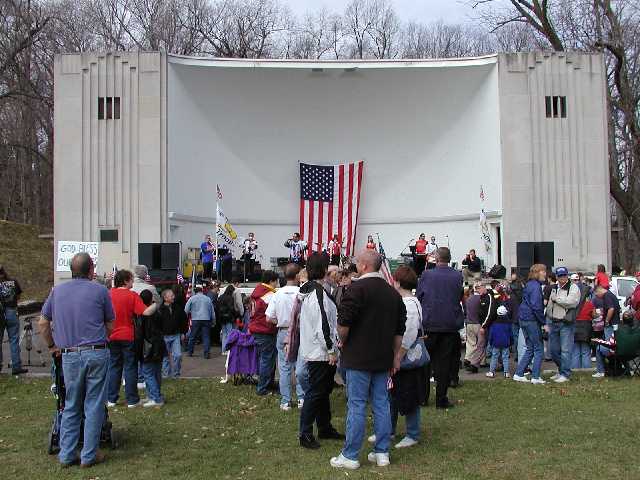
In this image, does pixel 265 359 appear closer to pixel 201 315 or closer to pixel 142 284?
pixel 142 284

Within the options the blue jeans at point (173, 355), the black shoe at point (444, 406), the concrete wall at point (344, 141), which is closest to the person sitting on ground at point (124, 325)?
the blue jeans at point (173, 355)

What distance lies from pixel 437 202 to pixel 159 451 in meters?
18.8

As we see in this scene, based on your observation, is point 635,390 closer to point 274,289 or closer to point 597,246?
point 274,289

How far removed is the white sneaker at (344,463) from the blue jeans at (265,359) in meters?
Answer: 2.84

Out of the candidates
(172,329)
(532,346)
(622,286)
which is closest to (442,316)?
(532,346)

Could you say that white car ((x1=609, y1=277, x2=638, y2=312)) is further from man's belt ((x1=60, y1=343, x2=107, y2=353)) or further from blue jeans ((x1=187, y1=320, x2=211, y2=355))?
man's belt ((x1=60, y1=343, x2=107, y2=353))

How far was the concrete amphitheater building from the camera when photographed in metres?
19.0

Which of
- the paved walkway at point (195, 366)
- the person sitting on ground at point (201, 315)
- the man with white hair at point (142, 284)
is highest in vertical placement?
the man with white hair at point (142, 284)

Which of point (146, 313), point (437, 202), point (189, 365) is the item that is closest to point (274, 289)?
point (146, 313)

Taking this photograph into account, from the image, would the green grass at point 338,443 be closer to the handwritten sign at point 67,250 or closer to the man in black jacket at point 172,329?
the man in black jacket at point 172,329

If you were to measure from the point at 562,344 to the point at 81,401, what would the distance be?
586 centimetres

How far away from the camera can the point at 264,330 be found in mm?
7512

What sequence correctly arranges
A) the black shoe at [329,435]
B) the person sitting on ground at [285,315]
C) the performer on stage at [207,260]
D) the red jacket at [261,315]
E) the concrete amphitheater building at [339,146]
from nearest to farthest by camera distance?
the black shoe at [329,435], the person sitting on ground at [285,315], the red jacket at [261,315], the performer on stage at [207,260], the concrete amphitheater building at [339,146]

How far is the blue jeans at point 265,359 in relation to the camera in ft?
24.8
